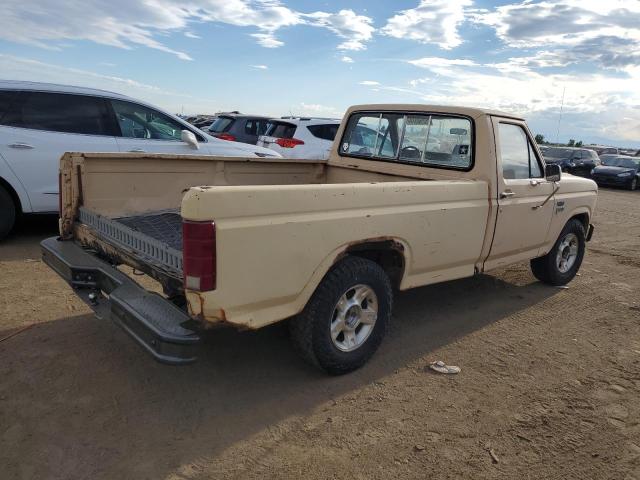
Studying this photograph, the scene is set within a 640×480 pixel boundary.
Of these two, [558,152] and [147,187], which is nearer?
[147,187]

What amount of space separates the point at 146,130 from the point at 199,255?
4.77 metres

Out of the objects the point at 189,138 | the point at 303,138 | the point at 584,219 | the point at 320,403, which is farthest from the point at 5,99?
the point at 584,219

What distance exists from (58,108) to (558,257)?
604 centimetres

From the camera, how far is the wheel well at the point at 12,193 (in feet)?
19.2

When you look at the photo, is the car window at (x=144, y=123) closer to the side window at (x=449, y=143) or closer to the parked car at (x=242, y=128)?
the side window at (x=449, y=143)

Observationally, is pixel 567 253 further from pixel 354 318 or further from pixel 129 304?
pixel 129 304

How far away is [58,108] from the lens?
617cm

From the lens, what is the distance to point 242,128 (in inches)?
515

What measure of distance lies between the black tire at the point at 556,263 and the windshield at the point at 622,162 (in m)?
Answer: 18.8

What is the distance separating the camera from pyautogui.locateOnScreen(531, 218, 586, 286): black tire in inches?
222

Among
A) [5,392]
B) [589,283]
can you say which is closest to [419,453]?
[5,392]

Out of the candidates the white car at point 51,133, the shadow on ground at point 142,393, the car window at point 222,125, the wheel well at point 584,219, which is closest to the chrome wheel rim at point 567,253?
the wheel well at point 584,219

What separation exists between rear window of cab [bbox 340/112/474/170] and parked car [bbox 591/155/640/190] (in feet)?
64.4

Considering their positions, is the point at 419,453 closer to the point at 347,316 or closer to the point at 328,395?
the point at 328,395
